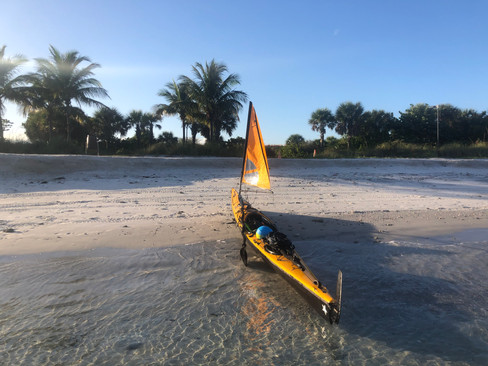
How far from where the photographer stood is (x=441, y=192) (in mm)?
13328

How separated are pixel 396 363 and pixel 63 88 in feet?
92.7

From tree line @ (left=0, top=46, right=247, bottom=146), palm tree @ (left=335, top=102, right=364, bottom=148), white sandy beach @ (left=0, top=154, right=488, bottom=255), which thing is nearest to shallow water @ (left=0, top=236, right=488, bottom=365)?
white sandy beach @ (left=0, top=154, right=488, bottom=255)

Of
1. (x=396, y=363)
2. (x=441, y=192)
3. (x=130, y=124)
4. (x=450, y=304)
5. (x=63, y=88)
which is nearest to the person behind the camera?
(x=396, y=363)

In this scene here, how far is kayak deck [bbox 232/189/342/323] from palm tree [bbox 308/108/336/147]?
119 ft

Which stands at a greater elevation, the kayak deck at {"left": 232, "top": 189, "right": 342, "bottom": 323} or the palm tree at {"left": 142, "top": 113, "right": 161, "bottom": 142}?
the palm tree at {"left": 142, "top": 113, "right": 161, "bottom": 142}

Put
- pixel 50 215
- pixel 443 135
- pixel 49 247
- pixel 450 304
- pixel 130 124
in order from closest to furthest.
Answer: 1. pixel 450 304
2. pixel 49 247
3. pixel 50 215
4. pixel 443 135
5. pixel 130 124

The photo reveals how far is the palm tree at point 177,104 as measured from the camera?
97.1 feet

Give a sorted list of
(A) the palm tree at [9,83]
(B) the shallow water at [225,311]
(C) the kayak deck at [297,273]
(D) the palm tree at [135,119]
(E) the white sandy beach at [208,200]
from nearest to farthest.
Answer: (B) the shallow water at [225,311] < (C) the kayak deck at [297,273] < (E) the white sandy beach at [208,200] < (A) the palm tree at [9,83] < (D) the palm tree at [135,119]

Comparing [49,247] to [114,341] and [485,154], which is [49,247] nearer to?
[114,341]

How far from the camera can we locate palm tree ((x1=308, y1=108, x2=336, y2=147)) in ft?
138

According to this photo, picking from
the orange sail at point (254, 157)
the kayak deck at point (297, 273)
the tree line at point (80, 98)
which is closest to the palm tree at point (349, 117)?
the tree line at point (80, 98)

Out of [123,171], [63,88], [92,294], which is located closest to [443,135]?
[123,171]

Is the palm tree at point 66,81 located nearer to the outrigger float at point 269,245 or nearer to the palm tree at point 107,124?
the palm tree at point 107,124

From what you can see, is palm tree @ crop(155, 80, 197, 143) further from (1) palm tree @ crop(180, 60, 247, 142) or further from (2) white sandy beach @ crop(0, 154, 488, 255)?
(2) white sandy beach @ crop(0, 154, 488, 255)
